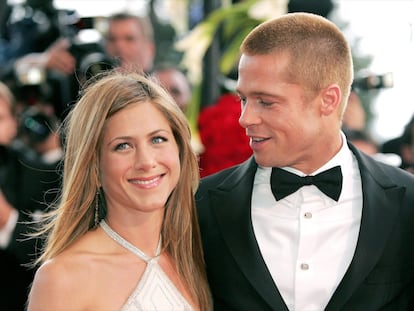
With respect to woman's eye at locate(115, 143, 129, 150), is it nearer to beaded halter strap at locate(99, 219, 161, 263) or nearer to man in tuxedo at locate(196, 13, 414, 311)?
beaded halter strap at locate(99, 219, 161, 263)

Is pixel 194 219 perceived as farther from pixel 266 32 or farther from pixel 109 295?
pixel 266 32

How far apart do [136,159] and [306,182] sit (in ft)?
1.99

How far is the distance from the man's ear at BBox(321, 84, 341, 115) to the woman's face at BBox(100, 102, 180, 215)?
58cm

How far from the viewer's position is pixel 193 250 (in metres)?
3.23

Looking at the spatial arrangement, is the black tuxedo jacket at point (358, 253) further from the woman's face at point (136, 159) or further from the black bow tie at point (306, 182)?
the woman's face at point (136, 159)

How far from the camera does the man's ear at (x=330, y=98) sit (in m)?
3.21

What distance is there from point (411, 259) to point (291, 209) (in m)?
0.44

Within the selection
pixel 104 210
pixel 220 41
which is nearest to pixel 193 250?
pixel 104 210

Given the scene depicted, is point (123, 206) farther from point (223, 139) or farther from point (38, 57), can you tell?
point (38, 57)

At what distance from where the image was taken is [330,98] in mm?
3225

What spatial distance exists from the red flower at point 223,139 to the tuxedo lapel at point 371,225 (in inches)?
34.7

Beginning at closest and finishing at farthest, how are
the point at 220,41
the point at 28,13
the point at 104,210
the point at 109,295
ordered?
the point at 109,295 → the point at 104,210 → the point at 220,41 → the point at 28,13

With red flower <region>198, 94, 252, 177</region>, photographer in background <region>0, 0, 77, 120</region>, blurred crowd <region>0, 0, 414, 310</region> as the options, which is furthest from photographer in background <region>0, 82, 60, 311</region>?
red flower <region>198, 94, 252, 177</region>

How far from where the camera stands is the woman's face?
9.72ft
